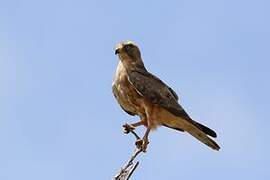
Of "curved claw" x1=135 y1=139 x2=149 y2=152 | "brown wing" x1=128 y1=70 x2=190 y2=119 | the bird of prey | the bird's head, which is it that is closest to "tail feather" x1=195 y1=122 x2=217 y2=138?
the bird of prey

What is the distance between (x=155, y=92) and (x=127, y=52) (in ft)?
2.70

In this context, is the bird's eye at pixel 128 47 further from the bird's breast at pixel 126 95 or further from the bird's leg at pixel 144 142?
the bird's leg at pixel 144 142

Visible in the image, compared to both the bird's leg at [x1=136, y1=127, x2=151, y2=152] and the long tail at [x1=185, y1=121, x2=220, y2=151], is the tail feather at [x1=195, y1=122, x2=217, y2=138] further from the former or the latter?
the bird's leg at [x1=136, y1=127, x2=151, y2=152]

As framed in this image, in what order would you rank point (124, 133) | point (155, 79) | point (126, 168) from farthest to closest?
point (155, 79) → point (124, 133) → point (126, 168)

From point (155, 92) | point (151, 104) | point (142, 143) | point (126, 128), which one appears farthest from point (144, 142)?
point (155, 92)

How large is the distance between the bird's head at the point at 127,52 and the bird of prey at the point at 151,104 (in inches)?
9.4

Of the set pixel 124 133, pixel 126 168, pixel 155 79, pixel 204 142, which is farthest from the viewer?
pixel 155 79

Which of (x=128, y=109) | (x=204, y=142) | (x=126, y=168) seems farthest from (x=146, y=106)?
(x=126, y=168)

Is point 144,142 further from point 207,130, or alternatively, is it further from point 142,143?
point 207,130

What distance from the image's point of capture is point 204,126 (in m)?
10.4

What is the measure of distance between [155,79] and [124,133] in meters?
1.83

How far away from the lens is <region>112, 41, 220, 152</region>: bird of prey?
10391 mm

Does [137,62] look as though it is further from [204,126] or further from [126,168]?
[126,168]

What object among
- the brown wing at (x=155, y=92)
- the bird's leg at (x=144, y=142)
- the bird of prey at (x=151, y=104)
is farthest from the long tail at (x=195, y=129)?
the bird's leg at (x=144, y=142)
